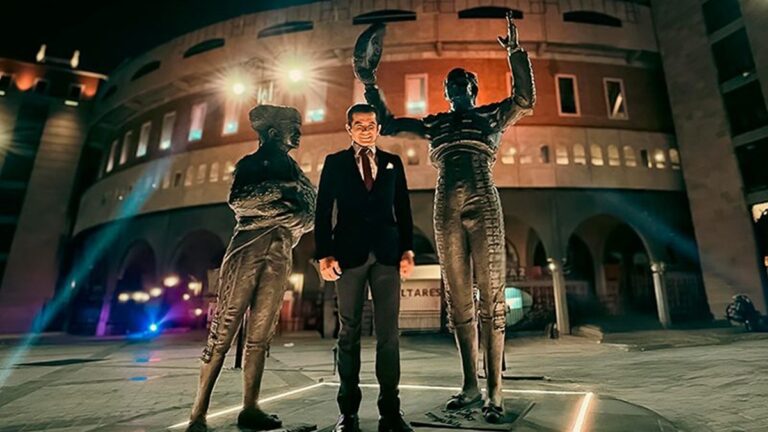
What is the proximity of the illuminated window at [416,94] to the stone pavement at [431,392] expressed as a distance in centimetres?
1082

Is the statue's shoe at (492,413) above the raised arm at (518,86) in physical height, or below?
below

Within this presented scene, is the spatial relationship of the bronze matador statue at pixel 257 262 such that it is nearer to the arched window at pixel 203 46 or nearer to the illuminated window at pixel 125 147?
the arched window at pixel 203 46

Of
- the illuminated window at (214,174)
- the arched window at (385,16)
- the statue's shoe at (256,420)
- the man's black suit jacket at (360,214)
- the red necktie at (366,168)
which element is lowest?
the statue's shoe at (256,420)

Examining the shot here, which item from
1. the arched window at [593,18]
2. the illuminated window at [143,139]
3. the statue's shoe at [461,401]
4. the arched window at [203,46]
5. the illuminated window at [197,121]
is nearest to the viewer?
the statue's shoe at [461,401]

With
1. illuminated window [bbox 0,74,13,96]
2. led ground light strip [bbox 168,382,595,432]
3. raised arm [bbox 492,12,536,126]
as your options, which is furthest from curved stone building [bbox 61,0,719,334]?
illuminated window [bbox 0,74,13,96]

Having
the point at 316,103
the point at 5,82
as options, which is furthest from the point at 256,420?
the point at 5,82

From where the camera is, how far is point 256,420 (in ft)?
8.64

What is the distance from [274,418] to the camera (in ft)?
8.73

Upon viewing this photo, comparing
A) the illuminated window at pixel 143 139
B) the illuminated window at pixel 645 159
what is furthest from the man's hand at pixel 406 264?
the illuminated window at pixel 143 139

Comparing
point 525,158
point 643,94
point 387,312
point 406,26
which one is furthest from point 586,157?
point 387,312

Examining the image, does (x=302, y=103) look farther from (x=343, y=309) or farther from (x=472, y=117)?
(x=343, y=309)

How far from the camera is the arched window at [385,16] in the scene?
16872 mm

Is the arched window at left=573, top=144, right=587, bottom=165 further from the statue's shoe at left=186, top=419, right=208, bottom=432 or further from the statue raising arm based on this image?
the statue's shoe at left=186, top=419, right=208, bottom=432

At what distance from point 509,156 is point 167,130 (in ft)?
55.8
